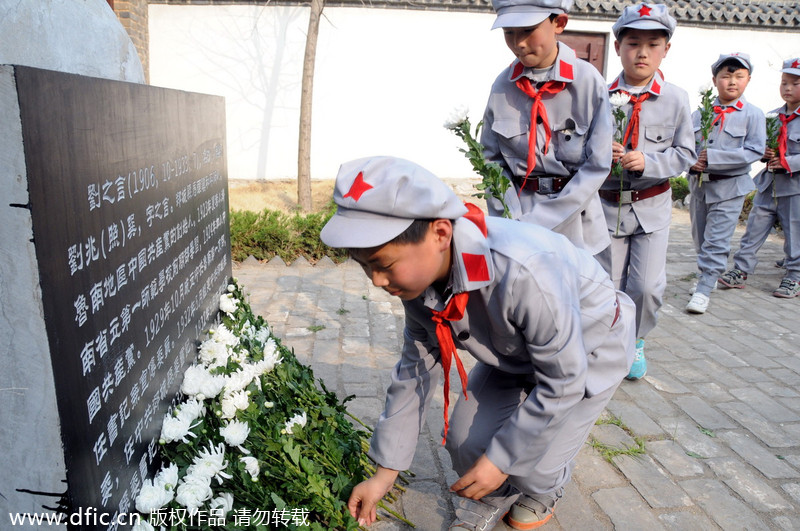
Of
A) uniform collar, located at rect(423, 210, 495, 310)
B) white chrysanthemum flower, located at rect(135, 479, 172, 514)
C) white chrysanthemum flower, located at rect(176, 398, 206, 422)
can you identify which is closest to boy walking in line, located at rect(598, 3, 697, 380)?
uniform collar, located at rect(423, 210, 495, 310)

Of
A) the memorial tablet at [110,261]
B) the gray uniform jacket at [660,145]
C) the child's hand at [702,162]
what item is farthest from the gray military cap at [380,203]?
the child's hand at [702,162]

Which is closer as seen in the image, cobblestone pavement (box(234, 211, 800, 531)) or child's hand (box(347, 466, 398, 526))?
child's hand (box(347, 466, 398, 526))

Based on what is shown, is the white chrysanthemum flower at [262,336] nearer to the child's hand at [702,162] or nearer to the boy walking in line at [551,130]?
the boy walking in line at [551,130]

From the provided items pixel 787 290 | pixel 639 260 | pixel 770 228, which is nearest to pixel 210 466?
pixel 639 260

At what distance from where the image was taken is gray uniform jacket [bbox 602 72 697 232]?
384 centimetres

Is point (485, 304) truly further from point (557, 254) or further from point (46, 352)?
point (46, 352)

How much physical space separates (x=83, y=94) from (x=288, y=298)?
377 cm

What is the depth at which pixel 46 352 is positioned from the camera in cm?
142

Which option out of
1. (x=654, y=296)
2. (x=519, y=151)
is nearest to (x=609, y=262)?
(x=654, y=296)

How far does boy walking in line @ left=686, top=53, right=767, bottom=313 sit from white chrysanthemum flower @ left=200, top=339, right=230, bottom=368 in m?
4.32

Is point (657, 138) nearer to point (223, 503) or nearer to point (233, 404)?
point (233, 404)

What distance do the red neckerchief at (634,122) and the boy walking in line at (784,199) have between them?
9.99 feet

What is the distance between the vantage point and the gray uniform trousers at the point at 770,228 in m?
6.25

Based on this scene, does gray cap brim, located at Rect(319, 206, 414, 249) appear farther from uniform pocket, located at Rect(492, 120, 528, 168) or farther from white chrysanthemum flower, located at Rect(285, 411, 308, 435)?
uniform pocket, located at Rect(492, 120, 528, 168)
